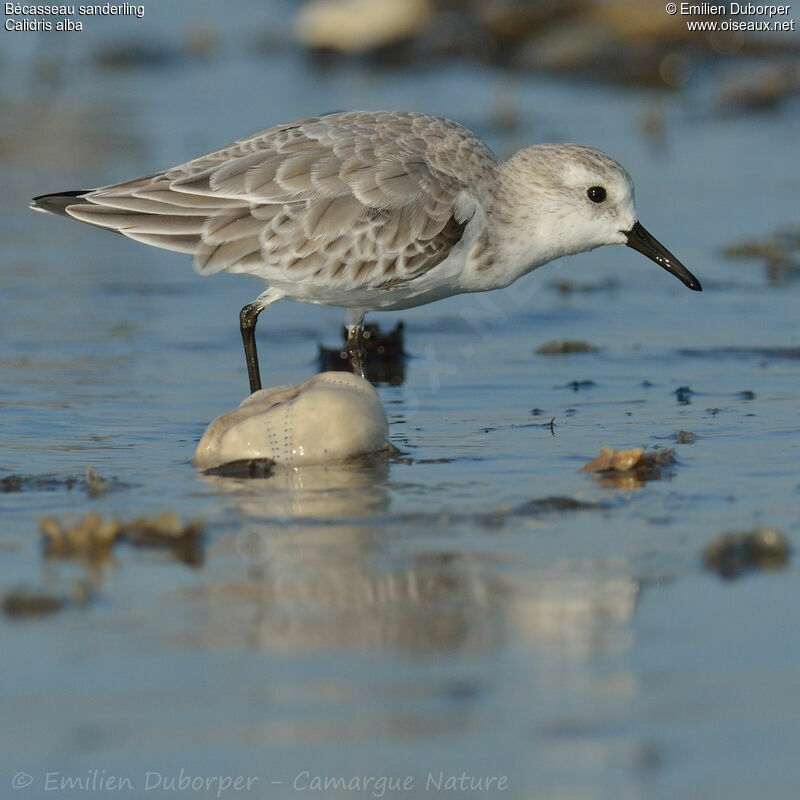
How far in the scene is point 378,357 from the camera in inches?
325

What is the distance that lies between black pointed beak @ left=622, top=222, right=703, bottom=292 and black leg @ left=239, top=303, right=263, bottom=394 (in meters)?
1.82

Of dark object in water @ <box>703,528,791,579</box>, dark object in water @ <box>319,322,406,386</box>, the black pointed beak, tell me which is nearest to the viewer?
dark object in water @ <box>703,528,791,579</box>

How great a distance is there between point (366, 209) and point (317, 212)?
22 centimetres

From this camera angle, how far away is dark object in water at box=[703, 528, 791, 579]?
467 centimetres

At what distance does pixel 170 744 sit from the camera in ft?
11.6

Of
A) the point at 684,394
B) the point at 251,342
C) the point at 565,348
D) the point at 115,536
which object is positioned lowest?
the point at 115,536

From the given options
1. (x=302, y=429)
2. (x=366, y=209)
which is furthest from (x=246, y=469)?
(x=366, y=209)

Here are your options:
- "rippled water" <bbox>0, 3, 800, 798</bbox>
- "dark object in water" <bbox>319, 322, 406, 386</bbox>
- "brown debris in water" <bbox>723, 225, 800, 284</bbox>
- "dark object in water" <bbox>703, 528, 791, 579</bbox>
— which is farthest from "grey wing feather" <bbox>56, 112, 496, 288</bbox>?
"brown debris in water" <bbox>723, 225, 800, 284</bbox>

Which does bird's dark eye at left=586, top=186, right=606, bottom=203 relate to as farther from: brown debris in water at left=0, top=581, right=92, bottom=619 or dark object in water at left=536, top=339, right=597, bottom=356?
Result: brown debris in water at left=0, top=581, right=92, bottom=619

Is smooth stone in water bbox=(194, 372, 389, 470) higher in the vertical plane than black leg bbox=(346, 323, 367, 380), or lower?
lower

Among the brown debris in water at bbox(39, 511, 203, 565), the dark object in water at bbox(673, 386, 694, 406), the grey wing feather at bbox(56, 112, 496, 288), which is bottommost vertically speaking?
the brown debris in water at bbox(39, 511, 203, 565)

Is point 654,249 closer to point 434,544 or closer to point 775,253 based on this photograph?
point 775,253

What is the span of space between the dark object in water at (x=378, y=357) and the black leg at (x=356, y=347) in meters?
0.34

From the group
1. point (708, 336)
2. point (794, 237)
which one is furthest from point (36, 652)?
point (794, 237)
